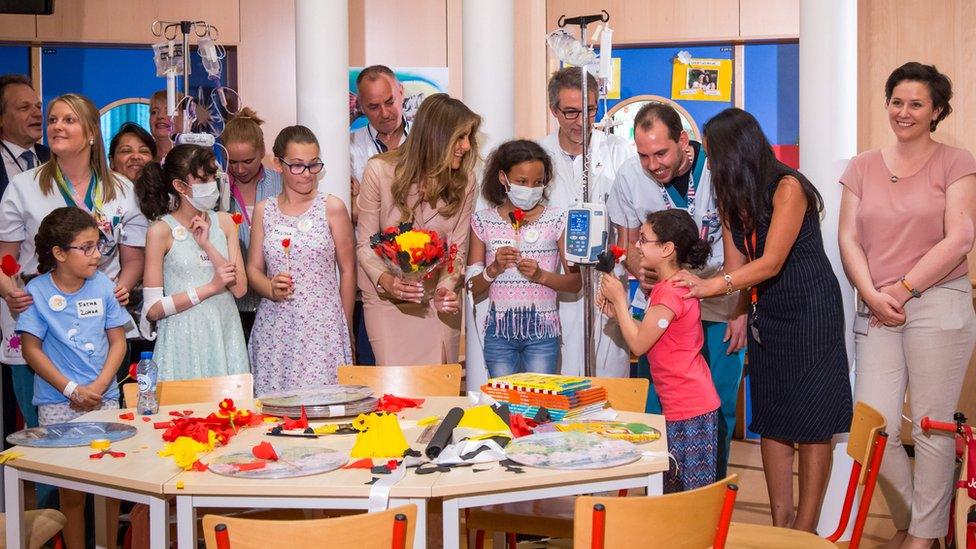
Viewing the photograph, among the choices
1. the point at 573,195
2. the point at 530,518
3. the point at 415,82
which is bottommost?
the point at 530,518

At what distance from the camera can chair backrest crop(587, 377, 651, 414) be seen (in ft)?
11.7

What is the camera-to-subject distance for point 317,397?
3.28 meters

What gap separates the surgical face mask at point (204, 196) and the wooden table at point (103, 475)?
1.42 m

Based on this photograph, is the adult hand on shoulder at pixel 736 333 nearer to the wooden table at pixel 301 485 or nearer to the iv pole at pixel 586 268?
the iv pole at pixel 586 268

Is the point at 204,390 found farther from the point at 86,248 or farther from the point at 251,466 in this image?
the point at 251,466

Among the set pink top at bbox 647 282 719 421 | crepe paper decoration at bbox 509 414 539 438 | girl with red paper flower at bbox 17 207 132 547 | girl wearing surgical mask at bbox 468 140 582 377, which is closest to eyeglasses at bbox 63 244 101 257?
girl with red paper flower at bbox 17 207 132 547

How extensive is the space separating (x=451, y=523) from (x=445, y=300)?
6.20ft

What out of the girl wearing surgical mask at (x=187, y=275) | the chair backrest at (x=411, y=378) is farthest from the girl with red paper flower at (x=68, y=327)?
the chair backrest at (x=411, y=378)

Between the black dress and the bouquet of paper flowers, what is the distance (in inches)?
45.4

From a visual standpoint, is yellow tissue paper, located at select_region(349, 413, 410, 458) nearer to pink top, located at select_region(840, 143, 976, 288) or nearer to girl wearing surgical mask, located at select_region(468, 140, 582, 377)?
girl wearing surgical mask, located at select_region(468, 140, 582, 377)

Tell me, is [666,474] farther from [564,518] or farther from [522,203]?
[522,203]

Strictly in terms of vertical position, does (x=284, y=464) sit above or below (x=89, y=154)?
below

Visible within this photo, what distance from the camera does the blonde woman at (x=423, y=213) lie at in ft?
14.2

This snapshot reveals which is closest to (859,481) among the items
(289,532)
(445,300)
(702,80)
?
(289,532)
